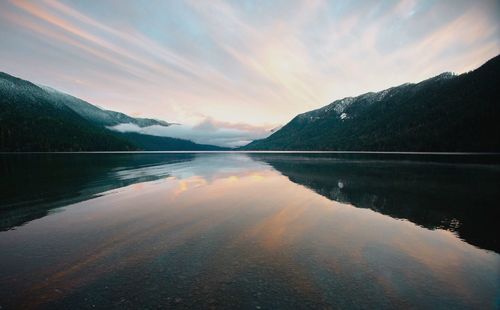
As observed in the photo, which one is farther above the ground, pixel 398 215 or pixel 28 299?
pixel 28 299

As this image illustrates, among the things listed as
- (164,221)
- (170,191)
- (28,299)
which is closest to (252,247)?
(164,221)

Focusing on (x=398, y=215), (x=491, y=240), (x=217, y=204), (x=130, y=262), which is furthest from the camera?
(x=217, y=204)

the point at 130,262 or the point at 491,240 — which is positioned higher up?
the point at 130,262

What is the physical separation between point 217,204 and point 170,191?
1046cm

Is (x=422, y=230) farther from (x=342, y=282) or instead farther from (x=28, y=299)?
(x=28, y=299)

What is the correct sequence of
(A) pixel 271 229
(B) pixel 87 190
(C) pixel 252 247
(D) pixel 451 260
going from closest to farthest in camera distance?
(D) pixel 451 260 → (C) pixel 252 247 → (A) pixel 271 229 → (B) pixel 87 190

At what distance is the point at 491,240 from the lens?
17297 millimetres

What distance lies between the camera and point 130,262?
1290 centimetres

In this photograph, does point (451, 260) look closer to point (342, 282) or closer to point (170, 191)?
point (342, 282)

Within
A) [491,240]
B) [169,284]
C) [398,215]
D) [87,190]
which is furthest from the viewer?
[87,190]

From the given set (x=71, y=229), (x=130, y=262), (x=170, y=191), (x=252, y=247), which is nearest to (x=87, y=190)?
(x=170, y=191)

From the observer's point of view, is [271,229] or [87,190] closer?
[271,229]

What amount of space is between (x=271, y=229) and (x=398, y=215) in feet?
42.2

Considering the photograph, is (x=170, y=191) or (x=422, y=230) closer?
(x=422, y=230)
